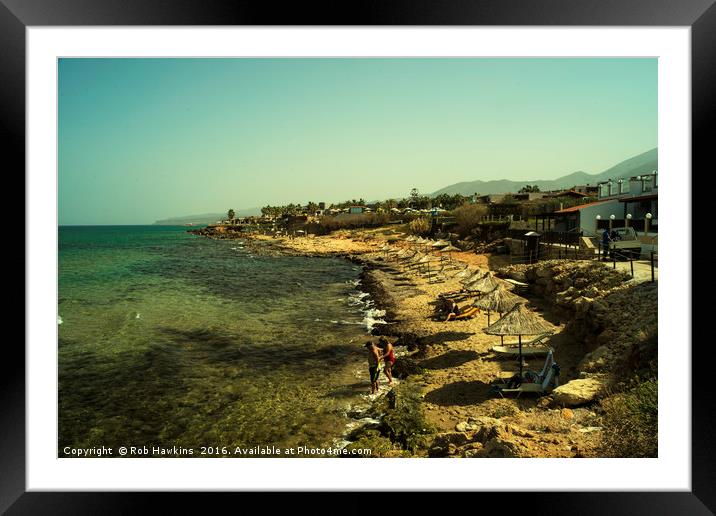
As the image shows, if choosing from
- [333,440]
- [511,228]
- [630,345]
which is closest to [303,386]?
[333,440]

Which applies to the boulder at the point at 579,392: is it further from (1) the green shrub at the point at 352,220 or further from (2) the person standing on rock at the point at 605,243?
(1) the green shrub at the point at 352,220

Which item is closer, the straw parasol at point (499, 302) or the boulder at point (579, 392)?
the boulder at point (579, 392)

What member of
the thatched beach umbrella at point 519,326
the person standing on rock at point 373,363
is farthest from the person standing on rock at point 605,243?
the person standing on rock at point 373,363

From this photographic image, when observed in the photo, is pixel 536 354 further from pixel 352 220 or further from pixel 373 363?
pixel 352 220

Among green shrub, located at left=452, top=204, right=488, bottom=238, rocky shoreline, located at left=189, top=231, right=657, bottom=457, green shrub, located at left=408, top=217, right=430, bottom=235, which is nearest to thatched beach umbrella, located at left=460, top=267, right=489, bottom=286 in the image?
rocky shoreline, located at left=189, top=231, right=657, bottom=457

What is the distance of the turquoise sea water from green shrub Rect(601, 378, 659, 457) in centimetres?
339

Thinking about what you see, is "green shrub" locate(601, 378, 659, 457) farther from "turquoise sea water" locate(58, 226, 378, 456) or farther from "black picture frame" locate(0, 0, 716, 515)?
"turquoise sea water" locate(58, 226, 378, 456)

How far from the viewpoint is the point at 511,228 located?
19.8 m

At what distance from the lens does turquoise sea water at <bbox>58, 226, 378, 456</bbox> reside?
6.29m
